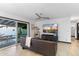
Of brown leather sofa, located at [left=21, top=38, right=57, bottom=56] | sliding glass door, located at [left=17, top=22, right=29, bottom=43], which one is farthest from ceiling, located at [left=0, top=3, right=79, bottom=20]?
sliding glass door, located at [left=17, top=22, right=29, bottom=43]

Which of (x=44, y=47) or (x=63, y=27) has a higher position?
(x=63, y=27)

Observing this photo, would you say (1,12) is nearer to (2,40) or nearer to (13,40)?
(2,40)

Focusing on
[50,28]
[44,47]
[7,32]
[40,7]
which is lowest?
[44,47]

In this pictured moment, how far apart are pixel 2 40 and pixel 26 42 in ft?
5.99

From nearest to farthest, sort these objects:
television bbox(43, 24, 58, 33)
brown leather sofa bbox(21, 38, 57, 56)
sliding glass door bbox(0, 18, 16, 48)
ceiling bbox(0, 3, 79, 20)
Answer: ceiling bbox(0, 3, 79, 20) < brown leather sofa bbox(21, 38, 57, 56) < sliding glass door bbox(0, 18, 16, 48) < television bbox(43, 24, 58, 33)

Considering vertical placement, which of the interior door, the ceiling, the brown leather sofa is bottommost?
the brown leather sofa

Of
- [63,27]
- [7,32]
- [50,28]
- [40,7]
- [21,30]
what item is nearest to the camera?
[40,7]

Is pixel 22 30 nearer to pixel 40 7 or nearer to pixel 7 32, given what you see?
pixel 7 32

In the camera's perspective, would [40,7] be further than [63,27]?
No

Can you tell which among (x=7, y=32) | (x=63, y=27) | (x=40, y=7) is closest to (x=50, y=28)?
(x=63, y=27)

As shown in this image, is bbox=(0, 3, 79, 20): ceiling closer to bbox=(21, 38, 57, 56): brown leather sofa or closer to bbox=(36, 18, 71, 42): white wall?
bbox=(21, 38, 57, 56): brown leather sofa

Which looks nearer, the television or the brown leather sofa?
the brown leather sofa

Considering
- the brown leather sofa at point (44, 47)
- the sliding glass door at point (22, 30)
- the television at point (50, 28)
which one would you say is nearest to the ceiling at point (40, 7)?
the brown leather sofa at point (44, 47)

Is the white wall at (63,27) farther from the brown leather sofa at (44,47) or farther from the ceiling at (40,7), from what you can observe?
the brown leather sofa at (44,47)
